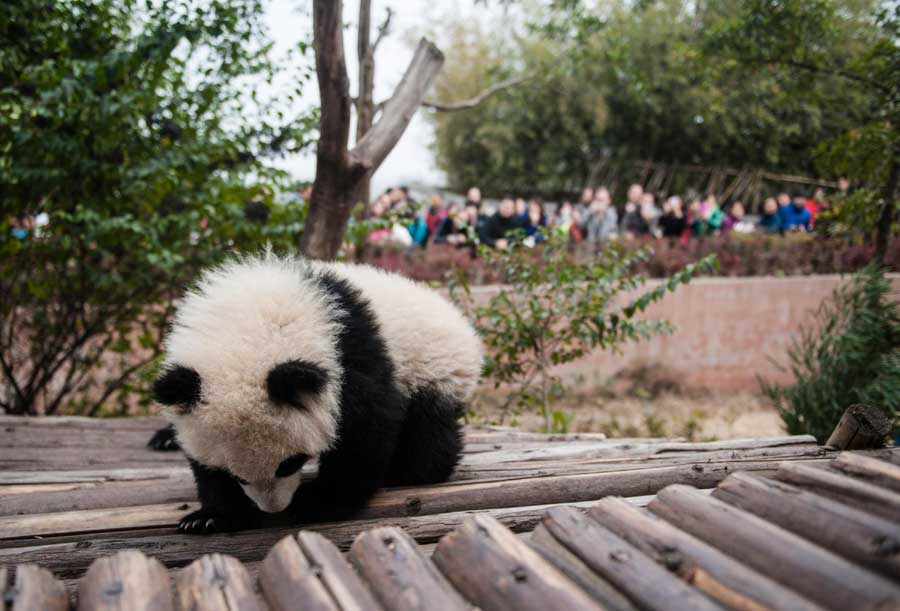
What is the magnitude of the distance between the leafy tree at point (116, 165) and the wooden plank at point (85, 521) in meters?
2.13

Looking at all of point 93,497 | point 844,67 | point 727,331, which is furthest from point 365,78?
point 727,331

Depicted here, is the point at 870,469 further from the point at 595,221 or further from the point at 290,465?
the point at 595,221

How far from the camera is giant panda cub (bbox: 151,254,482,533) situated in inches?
81.5

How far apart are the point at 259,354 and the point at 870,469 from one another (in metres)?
1.83

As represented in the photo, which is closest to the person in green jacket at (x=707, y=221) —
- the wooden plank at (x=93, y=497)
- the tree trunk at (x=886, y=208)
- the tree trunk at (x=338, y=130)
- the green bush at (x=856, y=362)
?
the tree trunk at (x=886, y=208)

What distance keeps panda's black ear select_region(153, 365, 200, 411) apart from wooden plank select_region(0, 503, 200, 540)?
60 centimetres

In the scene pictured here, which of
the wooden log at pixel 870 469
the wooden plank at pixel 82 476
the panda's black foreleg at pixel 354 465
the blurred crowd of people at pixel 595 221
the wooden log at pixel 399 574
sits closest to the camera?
the wooden log at pixel 399 574

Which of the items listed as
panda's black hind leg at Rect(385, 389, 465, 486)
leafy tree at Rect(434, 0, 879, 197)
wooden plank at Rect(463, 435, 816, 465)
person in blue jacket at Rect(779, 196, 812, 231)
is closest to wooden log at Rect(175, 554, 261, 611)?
panda's black hind leg at Rect(385, 389, 465, 486)

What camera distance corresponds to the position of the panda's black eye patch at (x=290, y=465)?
87.2 inches

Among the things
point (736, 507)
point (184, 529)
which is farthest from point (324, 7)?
point (736, 507)

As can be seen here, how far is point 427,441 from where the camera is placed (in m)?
2.74

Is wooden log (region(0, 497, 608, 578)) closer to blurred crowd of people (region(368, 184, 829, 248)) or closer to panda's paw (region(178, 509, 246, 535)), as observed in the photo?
panda's paw (region(178, 509, 246, 535))

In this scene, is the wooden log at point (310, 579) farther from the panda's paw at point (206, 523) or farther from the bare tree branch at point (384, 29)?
the bare tree branch at point (384, 29)

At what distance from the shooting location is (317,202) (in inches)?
164
